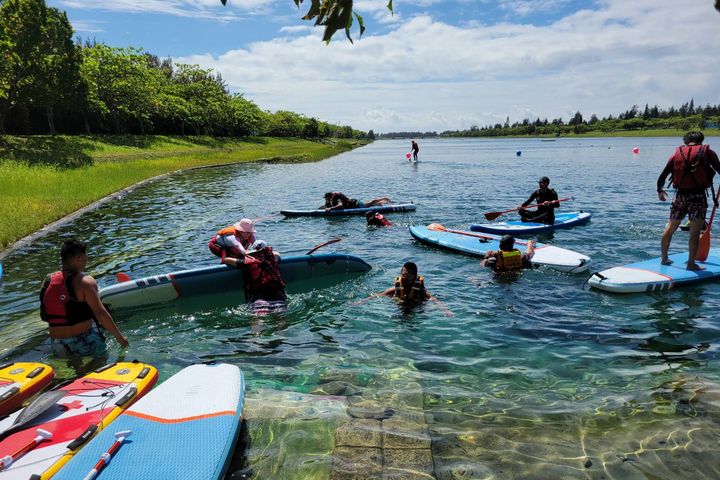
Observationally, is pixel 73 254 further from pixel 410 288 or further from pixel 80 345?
pixel 410 288

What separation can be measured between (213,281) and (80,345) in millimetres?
3002

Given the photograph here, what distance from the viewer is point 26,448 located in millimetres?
3941

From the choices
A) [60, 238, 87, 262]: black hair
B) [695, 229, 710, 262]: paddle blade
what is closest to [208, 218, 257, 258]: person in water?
[60, 238, 87, 262]: black hair

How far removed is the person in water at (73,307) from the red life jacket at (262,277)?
9.29ft

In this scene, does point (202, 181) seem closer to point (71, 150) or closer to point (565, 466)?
point (71, 150)

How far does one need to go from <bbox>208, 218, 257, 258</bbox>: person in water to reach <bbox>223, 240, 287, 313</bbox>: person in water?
1.39ft

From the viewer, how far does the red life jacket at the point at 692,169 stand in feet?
26.7

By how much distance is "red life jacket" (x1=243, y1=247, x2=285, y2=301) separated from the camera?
340 inches

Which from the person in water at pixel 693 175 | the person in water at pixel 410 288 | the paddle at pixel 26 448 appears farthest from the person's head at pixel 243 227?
the person in water at pixel 693 175

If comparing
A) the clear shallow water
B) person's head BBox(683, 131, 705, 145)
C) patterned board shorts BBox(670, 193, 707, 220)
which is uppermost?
person's head BBox(683, 131, 705, 145)

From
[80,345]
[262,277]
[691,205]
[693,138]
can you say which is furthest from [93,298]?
[693,138]

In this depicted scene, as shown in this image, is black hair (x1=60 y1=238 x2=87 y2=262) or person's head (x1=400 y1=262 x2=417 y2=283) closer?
black hair (x1=60 y1=238 x2=87 y2=262)

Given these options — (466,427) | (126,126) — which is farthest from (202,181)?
(126,126)

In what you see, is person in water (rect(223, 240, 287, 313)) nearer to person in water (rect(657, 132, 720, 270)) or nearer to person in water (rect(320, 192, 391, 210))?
person in water (rect(657, 132, 720, 270))
